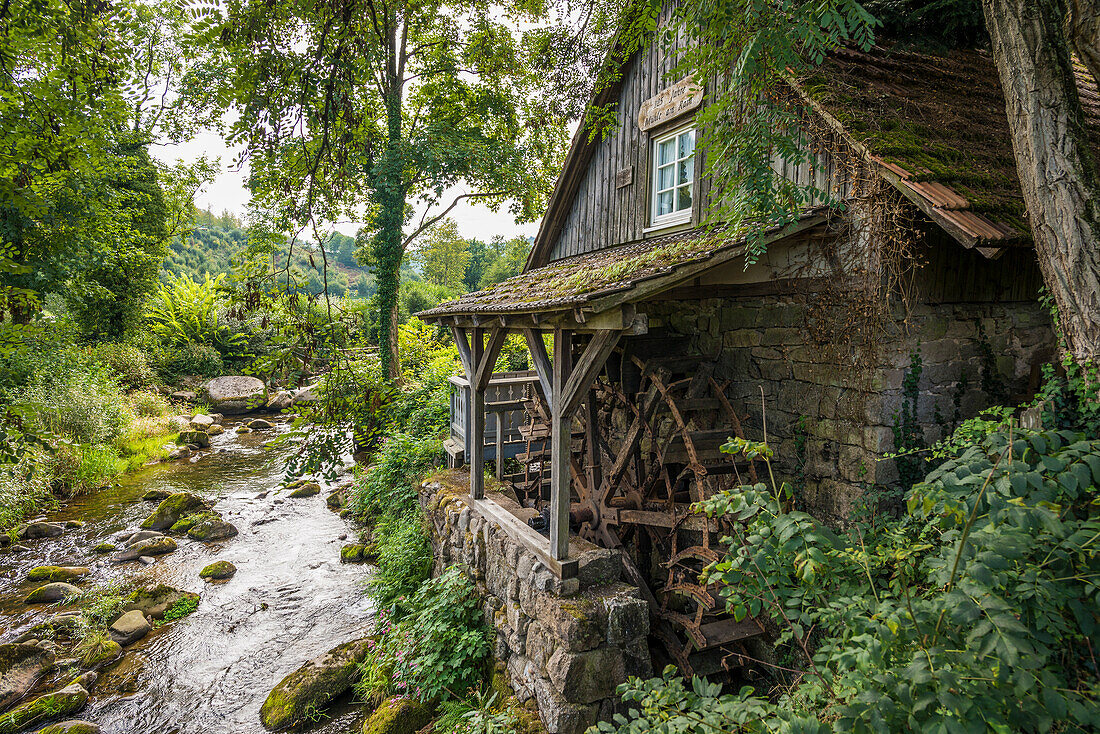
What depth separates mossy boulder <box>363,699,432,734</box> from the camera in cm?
455

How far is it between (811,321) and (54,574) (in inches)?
402

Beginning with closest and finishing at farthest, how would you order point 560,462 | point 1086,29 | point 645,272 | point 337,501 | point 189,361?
point 1086,29
point 645,272
point 560,462
point 337,501
point 189,361

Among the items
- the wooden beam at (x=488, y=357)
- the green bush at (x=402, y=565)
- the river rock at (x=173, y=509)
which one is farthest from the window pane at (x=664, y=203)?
the river rock at (x=173, y=509)

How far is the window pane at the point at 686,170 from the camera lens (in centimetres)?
531

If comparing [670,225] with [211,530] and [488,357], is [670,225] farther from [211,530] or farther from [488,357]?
[211,530]

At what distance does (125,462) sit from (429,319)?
980cm

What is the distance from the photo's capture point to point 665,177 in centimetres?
579

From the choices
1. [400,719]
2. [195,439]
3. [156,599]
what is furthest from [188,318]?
[400,719]

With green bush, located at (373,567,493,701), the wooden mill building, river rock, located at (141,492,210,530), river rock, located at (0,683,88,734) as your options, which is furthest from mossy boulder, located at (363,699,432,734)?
river rock, located at (141,492,210,530)

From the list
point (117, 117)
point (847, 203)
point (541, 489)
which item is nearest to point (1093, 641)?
point (847, 203)

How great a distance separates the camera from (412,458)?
899cm

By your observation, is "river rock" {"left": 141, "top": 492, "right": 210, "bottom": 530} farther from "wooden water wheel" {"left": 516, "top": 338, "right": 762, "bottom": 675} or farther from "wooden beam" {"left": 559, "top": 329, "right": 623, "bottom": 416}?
"wooden beam" {"left": 559, "top": 329, "right": 623, "bottom": 416}

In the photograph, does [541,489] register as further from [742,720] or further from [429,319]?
[742,720]

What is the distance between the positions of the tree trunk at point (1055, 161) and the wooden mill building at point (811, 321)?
0.92ft
